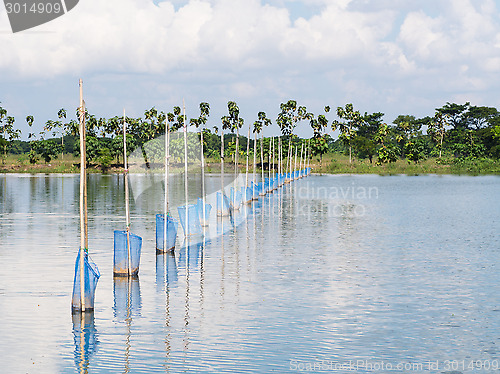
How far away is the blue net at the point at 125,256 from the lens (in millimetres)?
26094

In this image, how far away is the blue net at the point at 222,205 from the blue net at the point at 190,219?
10.0 metres

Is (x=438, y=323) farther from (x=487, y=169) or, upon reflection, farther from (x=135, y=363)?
(x=487, y=169)

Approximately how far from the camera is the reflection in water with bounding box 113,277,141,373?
2108 centimetres

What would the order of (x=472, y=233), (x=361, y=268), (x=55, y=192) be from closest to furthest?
(x=361, y=268) → (x=472, y=233) → (x=55, y=192)

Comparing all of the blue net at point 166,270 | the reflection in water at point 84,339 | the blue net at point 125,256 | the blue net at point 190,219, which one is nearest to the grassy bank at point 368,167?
the blue net at point 190,219

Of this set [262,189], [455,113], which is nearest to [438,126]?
[455,113]

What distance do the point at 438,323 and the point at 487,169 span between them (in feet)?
474

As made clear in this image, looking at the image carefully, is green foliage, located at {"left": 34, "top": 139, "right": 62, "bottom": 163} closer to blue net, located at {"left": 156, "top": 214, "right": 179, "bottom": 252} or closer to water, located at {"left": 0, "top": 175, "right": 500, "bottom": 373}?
water, located at {"left": 0, "top": 175, "right": 500, "bottom": 373}

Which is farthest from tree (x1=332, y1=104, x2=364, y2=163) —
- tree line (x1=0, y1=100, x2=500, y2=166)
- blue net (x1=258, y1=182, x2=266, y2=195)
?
blue net (x1=258, y1=182, x2=266, y2=195)

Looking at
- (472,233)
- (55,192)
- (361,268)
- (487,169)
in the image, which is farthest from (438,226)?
(487,169)

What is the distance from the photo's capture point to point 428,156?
192 metres

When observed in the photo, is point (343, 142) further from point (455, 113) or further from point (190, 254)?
point (190, 254)

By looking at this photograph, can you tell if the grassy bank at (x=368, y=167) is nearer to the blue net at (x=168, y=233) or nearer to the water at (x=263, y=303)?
the water at (x=263, y=303)

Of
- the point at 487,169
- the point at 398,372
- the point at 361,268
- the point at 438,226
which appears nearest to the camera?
the point at 398,372
